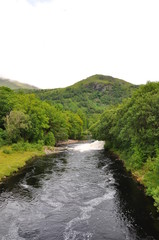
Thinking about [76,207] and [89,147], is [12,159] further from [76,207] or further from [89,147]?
[89,147]

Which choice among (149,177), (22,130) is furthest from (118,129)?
(22,130)

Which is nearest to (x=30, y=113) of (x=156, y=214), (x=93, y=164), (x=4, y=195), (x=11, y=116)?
(x=11, y=116)

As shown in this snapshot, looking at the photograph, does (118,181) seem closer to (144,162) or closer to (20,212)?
(144,162)

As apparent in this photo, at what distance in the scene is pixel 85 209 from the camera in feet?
103

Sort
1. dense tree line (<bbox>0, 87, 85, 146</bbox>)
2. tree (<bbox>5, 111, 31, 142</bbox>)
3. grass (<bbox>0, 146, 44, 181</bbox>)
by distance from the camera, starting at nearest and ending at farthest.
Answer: grass (<bbox>0, 146, 44, 181</bbox>) → tree (<bbox>5, 111, 31, 142</bbox>) → dense tree line (<bbox>0, 87, 85, 146</bbox>)

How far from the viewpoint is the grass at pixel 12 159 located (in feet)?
161

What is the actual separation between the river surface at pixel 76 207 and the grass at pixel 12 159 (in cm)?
233

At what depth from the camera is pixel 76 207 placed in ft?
105

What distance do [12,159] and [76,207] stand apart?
31702mm

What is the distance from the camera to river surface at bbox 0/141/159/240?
25391 millimetres

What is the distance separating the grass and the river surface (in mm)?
2333

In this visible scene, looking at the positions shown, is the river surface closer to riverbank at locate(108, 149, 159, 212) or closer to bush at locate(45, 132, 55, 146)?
riverbank at locate(108, 149, 159, 212)

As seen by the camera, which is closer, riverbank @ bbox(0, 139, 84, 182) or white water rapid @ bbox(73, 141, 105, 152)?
Answer: riverbank @ bbox(0, 139, 84, 182)

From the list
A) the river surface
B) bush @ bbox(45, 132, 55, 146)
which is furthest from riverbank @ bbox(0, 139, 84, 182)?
bush @ bbox(45, 132, 55, 146)
